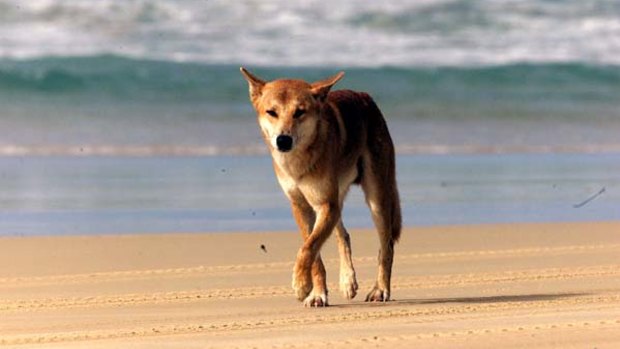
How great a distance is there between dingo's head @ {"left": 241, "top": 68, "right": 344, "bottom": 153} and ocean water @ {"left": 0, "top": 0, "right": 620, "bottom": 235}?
3693 mm

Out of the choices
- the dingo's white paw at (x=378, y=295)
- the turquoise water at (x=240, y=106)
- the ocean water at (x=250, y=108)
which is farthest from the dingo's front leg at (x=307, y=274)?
the turquoise water at (x=240, y=106)

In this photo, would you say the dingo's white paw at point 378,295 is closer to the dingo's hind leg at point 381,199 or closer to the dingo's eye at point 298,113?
the dingo's hind leg at point 381,199

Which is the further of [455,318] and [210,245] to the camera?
[210,245]

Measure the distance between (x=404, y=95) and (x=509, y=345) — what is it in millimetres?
16768

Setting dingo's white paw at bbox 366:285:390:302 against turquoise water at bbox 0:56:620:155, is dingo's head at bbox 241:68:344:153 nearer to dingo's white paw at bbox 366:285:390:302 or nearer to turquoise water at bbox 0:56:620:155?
dingo's white paw at bbox 366:285:390:302

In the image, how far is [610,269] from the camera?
28.0 ft

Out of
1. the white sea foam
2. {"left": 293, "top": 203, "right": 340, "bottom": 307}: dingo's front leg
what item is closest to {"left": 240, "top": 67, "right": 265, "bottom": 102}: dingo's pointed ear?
{"left": 293, "top": 203, "right": 340, "bottom": 307}: dingo's front leg

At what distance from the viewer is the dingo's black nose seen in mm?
6969

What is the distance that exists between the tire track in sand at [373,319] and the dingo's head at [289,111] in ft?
2.82

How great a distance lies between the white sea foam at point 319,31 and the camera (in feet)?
80.5

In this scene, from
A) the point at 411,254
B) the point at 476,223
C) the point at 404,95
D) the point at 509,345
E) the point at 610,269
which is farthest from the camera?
the point at 404,95

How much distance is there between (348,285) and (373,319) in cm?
96

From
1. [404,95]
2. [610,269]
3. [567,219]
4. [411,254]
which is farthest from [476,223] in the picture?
[404,95]

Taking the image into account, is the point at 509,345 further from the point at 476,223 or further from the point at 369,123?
the point at 476,223
